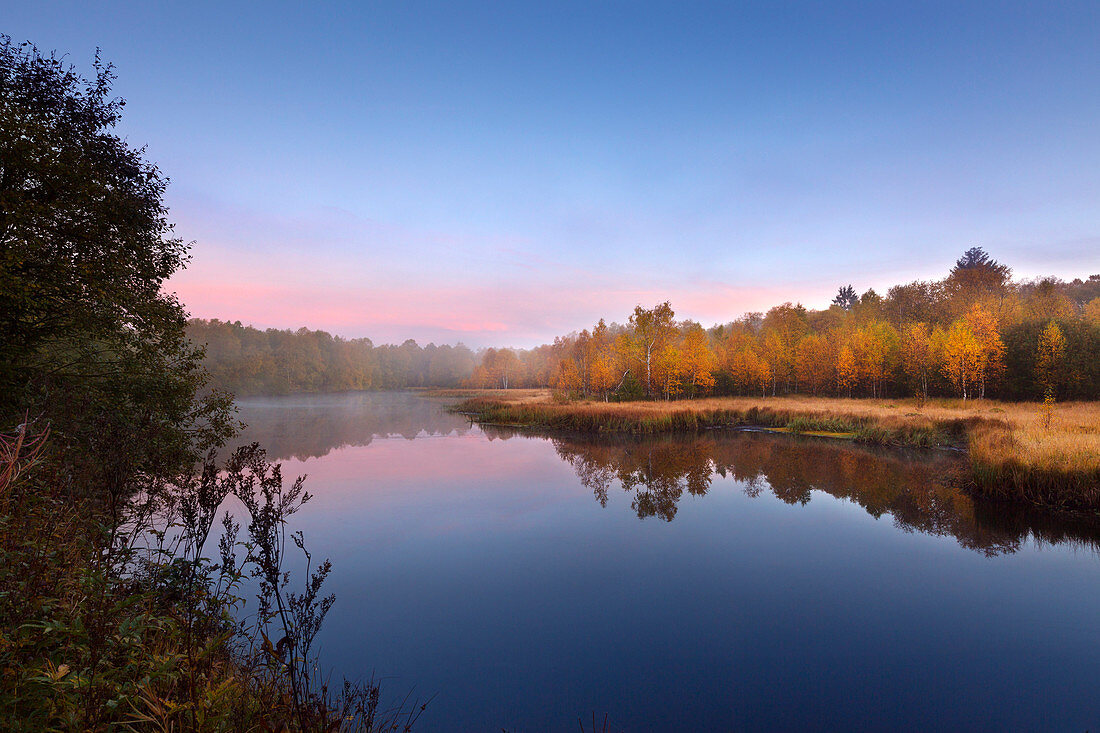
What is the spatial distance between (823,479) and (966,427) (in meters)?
11.6

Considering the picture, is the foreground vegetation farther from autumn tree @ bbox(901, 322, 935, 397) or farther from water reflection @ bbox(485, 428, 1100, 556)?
autumn tree @ bbox(901, 322, 935, 397)

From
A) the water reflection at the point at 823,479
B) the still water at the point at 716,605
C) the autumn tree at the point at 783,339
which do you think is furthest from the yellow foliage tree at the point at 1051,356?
the still water at the point at 716,605

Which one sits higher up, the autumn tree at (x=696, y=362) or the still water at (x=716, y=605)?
the autumn tree at (x=696, y=362)

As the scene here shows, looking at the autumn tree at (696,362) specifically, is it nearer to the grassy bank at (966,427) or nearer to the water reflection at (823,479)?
the grassy bank at (966,427)

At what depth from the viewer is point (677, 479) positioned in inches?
618

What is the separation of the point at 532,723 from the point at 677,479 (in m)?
11.8

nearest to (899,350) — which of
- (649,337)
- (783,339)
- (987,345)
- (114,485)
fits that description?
(987,345)

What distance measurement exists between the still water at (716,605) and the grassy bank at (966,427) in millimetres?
1310

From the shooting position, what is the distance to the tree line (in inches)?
1326

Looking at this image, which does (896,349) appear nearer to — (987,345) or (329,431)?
(987,345)

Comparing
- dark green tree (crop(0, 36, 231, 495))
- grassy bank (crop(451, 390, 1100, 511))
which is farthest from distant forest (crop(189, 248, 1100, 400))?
dark green tree (crop(0, 36, 231, 495))

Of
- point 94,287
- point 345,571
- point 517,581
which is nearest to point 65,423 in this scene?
point 94,287

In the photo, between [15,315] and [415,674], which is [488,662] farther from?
[15,315]

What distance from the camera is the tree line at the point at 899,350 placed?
33688mm
